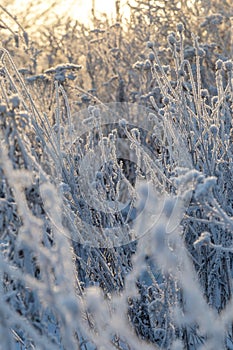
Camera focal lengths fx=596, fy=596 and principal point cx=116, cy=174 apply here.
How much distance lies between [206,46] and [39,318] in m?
4.44

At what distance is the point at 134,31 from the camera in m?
6.83

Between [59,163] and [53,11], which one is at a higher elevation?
[53,11]

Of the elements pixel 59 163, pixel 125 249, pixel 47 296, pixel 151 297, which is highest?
pixel 59 163

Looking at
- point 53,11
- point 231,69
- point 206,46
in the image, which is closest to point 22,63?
point 53,11

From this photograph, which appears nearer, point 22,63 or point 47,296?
point 47,296

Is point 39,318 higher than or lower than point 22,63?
lower

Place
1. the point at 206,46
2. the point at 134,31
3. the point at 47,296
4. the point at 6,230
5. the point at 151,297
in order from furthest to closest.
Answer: the point at 134,31 < the point at 206,46 < the point at 151,297 < the point at 6,230 < the point at 47,296

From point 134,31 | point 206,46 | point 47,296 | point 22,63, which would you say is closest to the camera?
point 47,296

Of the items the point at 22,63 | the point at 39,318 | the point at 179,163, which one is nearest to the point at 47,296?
the point at 39,318

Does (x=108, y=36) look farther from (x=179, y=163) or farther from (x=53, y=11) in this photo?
(x=179, y=163)

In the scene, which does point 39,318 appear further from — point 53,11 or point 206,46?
point 53,11

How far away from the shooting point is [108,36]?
7.06m

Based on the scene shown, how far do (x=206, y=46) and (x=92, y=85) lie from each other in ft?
5.81

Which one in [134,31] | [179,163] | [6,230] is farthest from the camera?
[134,31]
